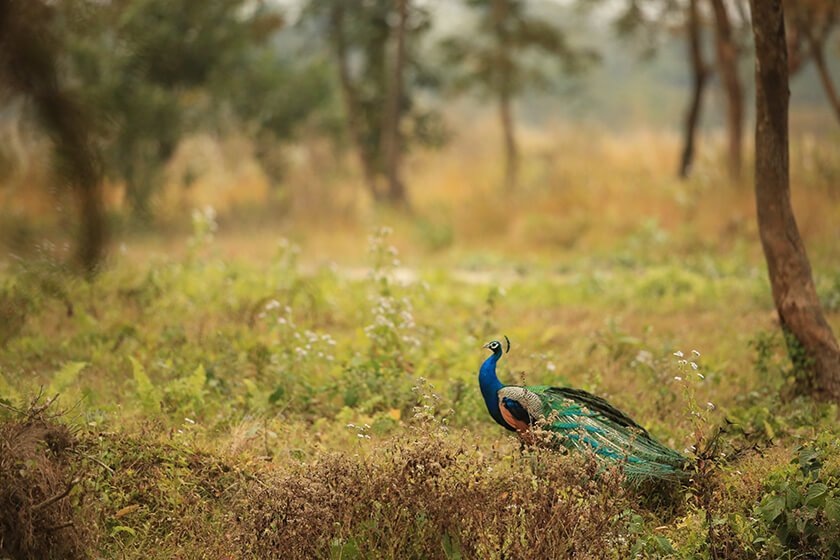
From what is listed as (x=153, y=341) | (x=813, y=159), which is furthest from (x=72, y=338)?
(x=813, y=159)

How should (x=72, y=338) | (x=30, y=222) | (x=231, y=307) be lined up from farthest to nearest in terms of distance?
1. (x=231, y=307)
2. (x=72, y=338)
3. (x=30, y=222)

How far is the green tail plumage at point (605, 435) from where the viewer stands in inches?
183

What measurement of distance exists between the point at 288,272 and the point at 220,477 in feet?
15.8

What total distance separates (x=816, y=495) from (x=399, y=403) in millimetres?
2623

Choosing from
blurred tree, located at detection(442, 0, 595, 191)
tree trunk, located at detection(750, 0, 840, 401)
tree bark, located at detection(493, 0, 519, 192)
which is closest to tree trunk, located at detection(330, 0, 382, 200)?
blurred tree, located at detection(442, 0, 595, 191)

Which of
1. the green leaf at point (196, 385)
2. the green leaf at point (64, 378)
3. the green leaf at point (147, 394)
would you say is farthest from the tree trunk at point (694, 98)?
the green leaf at point (64, 378)

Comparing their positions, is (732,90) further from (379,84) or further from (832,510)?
(832,510)

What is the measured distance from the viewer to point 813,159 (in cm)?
1359

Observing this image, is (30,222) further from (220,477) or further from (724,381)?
(724,381)

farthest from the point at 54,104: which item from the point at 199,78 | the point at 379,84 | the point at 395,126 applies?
the point at 379,84

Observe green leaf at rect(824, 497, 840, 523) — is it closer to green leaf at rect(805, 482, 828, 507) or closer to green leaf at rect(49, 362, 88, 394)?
green leaf at rect(805, 482, 828, 507)

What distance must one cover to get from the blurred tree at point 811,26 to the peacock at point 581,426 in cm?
747

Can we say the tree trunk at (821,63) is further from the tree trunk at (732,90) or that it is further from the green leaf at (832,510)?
the green leaf at (832,510)

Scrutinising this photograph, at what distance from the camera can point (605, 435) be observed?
488 cm
